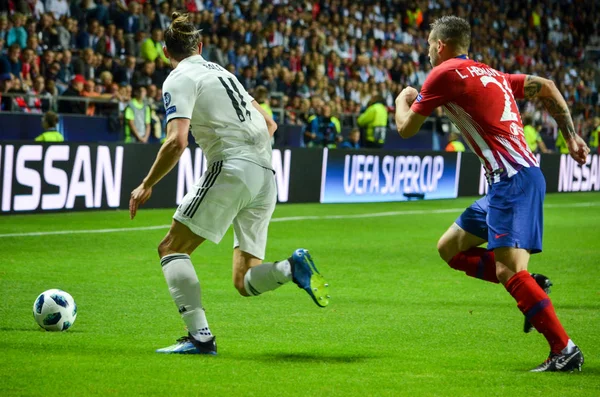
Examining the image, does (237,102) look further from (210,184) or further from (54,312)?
(54,312)

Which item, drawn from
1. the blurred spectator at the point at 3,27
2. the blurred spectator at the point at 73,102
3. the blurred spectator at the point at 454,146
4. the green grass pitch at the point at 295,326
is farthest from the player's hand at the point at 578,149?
the blurred spectator at the point at 454,146

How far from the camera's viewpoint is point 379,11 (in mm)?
33031

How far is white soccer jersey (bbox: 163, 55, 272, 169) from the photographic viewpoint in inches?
240

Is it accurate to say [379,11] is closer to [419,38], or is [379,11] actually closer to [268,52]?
[419,38]

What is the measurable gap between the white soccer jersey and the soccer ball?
153 cm

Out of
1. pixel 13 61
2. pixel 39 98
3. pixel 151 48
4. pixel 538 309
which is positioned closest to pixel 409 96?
pixel 538 309

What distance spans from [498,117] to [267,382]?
213cm

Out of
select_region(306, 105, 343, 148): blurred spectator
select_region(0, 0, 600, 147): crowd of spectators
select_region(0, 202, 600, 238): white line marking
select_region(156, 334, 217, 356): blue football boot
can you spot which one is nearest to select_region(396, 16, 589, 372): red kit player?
select_region(156, 334, 217, 356): blue football boot

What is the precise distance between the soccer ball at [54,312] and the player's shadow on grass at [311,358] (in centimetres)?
157

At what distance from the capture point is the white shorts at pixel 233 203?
20.2 feet

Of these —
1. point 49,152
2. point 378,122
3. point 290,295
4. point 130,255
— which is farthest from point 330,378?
point 378,122

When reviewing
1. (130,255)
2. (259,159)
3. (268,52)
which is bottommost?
(130,255)

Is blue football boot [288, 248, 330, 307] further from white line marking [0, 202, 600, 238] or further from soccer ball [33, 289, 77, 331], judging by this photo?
white line marking [0, 202, 600, 238]

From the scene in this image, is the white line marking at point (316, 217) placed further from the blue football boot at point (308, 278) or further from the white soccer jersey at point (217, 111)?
the blue football boot at point (308, 278)
